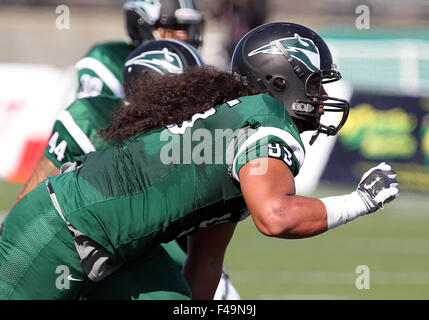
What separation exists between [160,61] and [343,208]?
171 centimetres

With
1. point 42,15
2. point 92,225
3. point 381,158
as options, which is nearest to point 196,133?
point 92,225

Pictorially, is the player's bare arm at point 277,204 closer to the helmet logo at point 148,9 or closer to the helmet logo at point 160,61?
the helmet logo at point 160,61

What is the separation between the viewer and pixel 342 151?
11062 mm

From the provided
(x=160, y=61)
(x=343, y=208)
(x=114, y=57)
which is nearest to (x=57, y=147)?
(x=160, y=61)

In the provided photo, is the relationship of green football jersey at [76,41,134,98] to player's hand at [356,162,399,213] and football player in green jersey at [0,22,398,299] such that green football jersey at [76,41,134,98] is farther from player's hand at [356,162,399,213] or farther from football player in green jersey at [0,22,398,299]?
player's hand at [356,162,399,213]

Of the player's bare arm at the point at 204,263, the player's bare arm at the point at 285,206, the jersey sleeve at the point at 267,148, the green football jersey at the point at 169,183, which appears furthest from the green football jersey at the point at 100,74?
the player's bare arm at the point at 285,206

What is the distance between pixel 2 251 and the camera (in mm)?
3254

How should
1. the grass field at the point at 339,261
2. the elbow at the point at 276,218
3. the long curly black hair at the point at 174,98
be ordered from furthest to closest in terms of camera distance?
the grass field at the point at 339,261
the long curly black hair at the point at 174,98
the elbow at the point at 276,218

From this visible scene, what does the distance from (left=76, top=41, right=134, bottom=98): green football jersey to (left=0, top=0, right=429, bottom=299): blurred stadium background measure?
193 cm

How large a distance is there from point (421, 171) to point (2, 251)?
8.46 m

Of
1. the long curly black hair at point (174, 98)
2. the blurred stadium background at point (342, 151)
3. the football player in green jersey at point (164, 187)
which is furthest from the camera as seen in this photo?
the blurred stadium background at point (342, 151)

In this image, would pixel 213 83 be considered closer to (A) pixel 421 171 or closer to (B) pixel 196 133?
(B) pixel 196 133

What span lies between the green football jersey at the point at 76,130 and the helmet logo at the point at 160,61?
307 millimetres

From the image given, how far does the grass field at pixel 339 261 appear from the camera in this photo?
251 inches
